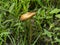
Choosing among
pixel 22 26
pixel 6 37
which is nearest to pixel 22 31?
pixel 22 26

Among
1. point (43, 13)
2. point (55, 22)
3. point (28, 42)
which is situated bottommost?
point (28, 42)

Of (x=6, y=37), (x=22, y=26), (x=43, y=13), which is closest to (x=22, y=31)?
(x=22, y=26)

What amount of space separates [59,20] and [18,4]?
507mm

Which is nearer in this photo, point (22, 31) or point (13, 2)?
point (22, 31)

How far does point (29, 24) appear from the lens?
1.90 metres

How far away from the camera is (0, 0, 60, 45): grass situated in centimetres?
188

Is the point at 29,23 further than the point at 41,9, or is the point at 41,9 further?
the point at 41,9

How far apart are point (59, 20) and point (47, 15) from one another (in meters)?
0.15

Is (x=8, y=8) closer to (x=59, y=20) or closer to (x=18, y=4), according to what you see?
(x=18, y=4)

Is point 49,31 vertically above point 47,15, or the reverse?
point 47,15

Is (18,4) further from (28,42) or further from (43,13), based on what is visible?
(28,42)

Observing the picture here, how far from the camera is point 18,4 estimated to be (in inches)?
81.0

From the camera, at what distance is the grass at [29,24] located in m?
1.88

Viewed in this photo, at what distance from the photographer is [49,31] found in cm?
193
